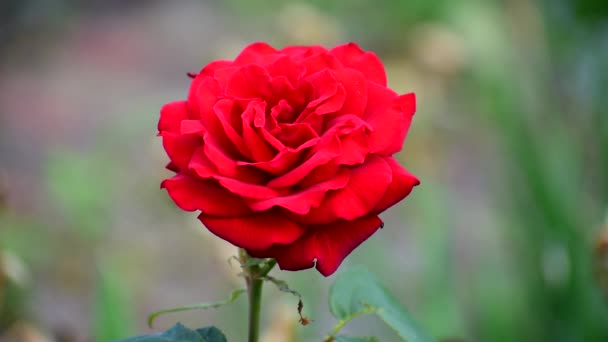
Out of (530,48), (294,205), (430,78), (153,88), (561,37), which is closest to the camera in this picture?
(294,205)

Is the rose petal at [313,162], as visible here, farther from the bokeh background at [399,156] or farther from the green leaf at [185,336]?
the bokeh background at [399,156]

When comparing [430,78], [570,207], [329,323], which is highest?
[570,207]

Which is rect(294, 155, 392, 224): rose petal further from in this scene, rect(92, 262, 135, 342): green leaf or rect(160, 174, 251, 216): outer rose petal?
rect(92, 262, 135, 342): green leaf

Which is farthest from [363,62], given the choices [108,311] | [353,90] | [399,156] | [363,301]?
[399,156]

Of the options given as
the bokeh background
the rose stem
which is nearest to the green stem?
the rose stem

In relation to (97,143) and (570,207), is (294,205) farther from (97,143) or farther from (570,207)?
(97,143)

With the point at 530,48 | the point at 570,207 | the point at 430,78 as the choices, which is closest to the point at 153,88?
the point at 430,78

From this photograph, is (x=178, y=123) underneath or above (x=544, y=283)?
above

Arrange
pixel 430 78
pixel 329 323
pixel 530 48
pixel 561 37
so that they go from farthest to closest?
pixel 430 78 < pixel 561 37 < pixel 530 48 < pixel 329 323

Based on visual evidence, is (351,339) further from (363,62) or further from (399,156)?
(399,156)
